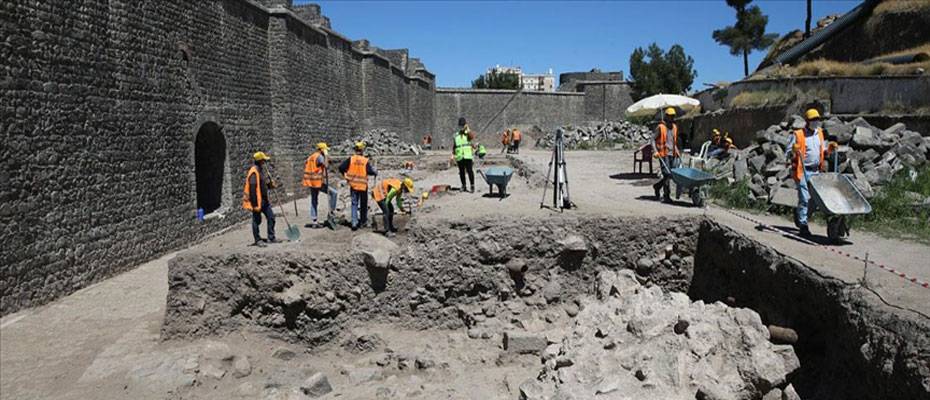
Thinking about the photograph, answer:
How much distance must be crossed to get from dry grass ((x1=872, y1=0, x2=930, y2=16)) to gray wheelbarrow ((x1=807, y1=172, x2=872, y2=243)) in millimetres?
16999

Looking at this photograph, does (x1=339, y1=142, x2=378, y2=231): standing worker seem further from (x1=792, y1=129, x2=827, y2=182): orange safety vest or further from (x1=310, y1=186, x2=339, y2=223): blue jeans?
(x1=792, y1=129, x2=827, y2=182): orange safety vest

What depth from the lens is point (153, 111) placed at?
42.8ft

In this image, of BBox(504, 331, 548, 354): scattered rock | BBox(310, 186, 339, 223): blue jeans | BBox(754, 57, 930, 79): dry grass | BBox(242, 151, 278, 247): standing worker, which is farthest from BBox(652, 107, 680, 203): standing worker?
BBox(754, 57, 930, 79): dry grass

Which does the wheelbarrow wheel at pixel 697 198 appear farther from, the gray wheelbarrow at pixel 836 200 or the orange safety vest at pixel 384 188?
the orange safety vest at pixel 384 188

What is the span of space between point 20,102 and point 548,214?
26.8 feet

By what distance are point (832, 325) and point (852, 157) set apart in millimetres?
6658

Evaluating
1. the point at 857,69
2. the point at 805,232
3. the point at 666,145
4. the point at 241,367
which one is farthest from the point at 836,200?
the point at 857,69

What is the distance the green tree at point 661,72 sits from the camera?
47.4 metres

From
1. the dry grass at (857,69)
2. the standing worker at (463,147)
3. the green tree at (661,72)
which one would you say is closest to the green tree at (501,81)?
the green tree at (661,72)

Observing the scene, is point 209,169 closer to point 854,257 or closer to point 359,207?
point 359,207

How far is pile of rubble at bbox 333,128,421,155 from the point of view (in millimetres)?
23844

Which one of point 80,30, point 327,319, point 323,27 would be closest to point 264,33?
point 323,27

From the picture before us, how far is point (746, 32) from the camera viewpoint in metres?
38.8

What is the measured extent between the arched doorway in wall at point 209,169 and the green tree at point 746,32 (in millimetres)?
33419
